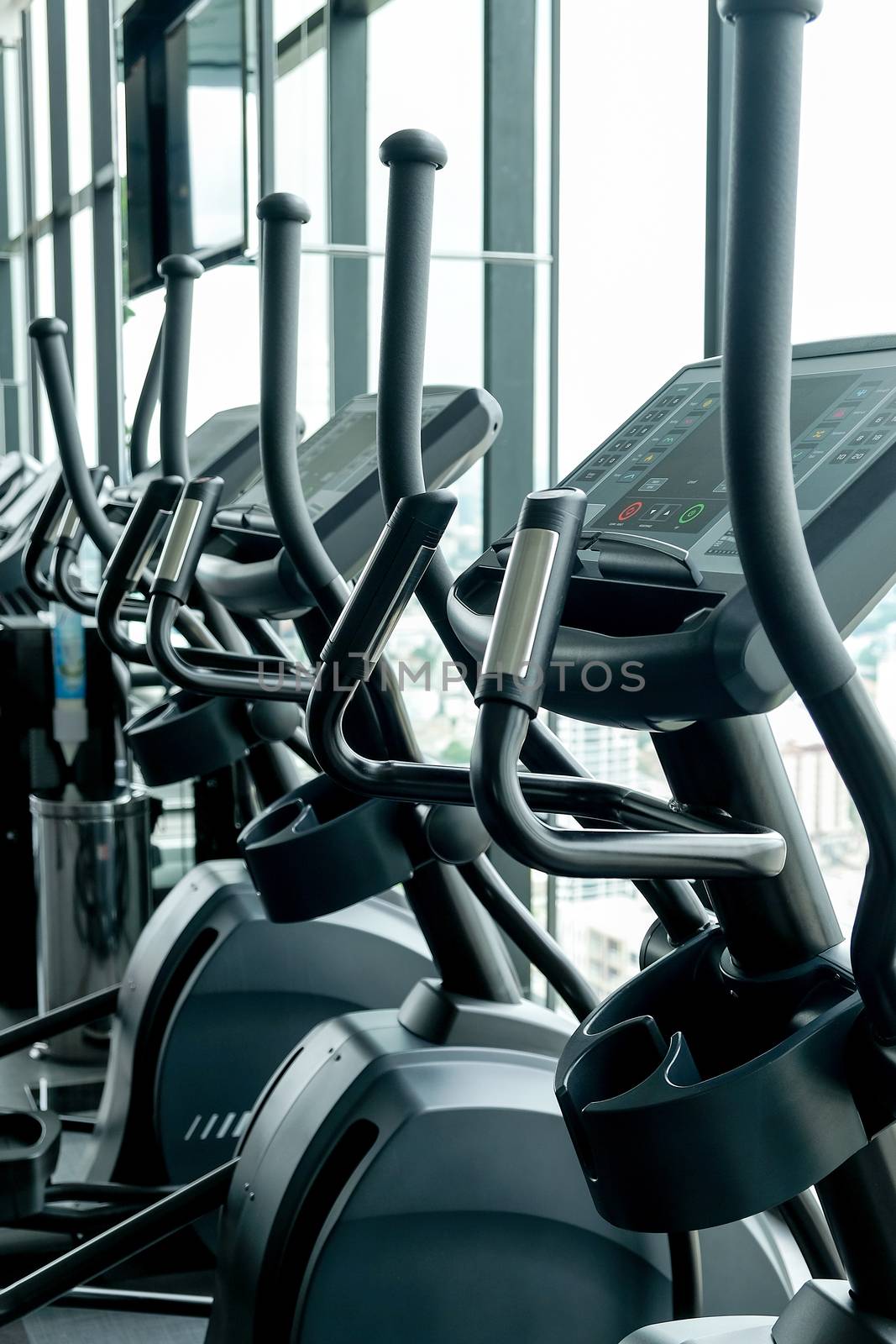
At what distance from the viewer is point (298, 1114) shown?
1646 mm

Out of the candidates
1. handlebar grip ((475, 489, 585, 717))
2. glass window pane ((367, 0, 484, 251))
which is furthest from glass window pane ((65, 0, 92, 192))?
handlebar grip ((475, 489, 585, 717))

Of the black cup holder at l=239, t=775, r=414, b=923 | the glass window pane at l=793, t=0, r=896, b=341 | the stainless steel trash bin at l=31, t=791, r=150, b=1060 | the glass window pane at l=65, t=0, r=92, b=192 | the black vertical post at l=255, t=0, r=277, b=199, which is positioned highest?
the glass window pane at l=65, t=0, r=92, b=192

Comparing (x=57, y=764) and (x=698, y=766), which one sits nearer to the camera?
(x=698, y=766)

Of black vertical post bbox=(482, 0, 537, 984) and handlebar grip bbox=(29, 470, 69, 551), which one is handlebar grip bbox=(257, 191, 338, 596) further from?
black vertical post bbox=(482, 0, 537, 984)

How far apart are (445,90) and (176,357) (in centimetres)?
161

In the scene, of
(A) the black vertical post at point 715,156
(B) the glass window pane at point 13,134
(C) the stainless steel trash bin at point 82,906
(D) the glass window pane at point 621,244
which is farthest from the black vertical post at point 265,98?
(B) the glass window pane at point 13,134

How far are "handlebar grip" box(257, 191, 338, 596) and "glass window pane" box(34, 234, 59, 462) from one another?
605cm

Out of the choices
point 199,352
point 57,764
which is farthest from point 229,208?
point 57,764

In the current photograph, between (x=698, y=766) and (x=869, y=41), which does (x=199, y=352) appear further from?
(x=698, y=766)

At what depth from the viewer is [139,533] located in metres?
1.71

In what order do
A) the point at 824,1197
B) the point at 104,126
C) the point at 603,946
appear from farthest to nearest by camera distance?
the point at 104,126 → the point at 603,946 → the point at 824,1197

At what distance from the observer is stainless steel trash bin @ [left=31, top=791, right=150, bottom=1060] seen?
3432 mm

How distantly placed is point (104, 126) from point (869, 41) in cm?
331

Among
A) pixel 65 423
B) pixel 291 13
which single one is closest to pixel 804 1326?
pixel 65 423
